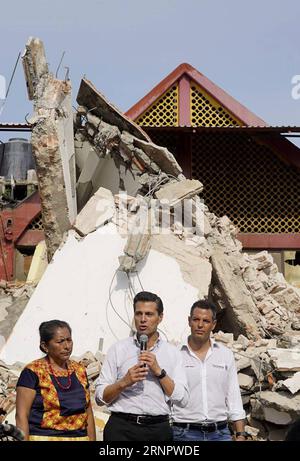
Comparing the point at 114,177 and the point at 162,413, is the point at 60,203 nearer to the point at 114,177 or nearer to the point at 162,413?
the point at 114,177

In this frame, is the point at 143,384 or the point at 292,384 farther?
the point at 292,384

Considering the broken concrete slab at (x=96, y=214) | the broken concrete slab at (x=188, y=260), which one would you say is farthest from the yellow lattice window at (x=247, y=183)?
the broken concrete slab at (x=188, y=260)

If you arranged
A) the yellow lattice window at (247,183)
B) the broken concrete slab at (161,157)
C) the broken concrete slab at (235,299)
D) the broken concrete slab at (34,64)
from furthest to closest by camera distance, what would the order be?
the yellow lattice window at (247,183) → the broken concrete slab at (161,157) → the broken concrete slab at (34,64) → the broken concrete slab at (235,299)

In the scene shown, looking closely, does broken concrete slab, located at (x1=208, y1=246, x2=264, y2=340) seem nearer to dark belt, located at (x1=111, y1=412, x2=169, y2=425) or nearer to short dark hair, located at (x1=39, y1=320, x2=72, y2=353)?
dark belt, located at (x1=111, y1=412, x2=169, y2=425)

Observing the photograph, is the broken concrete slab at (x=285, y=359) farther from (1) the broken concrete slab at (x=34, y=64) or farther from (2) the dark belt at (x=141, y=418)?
(1) the broken concrete slab at (x=34, y=64)

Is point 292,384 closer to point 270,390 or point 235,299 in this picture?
point 270,390

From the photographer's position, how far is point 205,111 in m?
12.6

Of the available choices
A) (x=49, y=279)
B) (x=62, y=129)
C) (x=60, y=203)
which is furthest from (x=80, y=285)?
(x=62, y=129)

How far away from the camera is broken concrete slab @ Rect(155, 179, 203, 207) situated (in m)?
8.63

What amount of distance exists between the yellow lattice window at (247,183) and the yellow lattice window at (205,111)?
270 mm

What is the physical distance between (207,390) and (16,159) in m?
16.1

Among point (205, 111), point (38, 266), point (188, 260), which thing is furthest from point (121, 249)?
point (205, 111)

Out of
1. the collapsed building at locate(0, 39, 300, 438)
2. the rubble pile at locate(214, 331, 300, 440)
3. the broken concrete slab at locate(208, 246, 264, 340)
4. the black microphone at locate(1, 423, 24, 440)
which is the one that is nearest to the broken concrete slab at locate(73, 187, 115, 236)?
the collapsed building at locate(0, 39, 300, 438)

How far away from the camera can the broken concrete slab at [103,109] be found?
942cm
